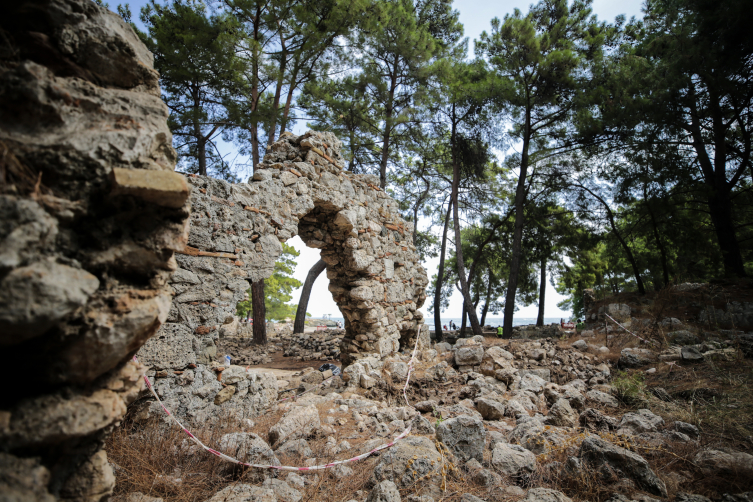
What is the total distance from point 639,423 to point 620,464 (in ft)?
3.54

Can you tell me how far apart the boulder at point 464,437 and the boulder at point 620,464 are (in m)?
0.63

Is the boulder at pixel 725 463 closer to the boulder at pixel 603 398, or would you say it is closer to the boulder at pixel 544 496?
the boulder at pixel 544 496

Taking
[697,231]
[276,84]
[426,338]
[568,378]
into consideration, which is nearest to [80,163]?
[568,378]

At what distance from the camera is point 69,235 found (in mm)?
1091

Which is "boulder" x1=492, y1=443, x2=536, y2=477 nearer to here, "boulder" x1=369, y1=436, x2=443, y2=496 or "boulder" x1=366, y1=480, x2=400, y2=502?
"boulder" x1=369, y1=436, x2=443, y2=496

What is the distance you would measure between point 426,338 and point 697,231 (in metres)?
7.84

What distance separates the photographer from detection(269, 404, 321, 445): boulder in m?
2.69

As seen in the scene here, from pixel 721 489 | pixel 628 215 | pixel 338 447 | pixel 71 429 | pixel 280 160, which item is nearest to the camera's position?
pixel 71 429

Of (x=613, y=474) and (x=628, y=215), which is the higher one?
(x=628, y=215)

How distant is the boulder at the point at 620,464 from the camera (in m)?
2.04

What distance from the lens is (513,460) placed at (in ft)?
7.67

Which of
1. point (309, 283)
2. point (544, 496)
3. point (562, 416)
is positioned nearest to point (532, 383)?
point (562, 416)

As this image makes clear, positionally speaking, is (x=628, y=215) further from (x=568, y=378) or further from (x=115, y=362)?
(x=115, y=362)

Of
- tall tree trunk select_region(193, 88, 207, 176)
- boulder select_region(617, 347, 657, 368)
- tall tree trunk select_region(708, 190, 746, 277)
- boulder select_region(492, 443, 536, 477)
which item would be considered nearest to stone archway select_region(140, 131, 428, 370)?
boulder select_region(492, 443, 536, 477)
